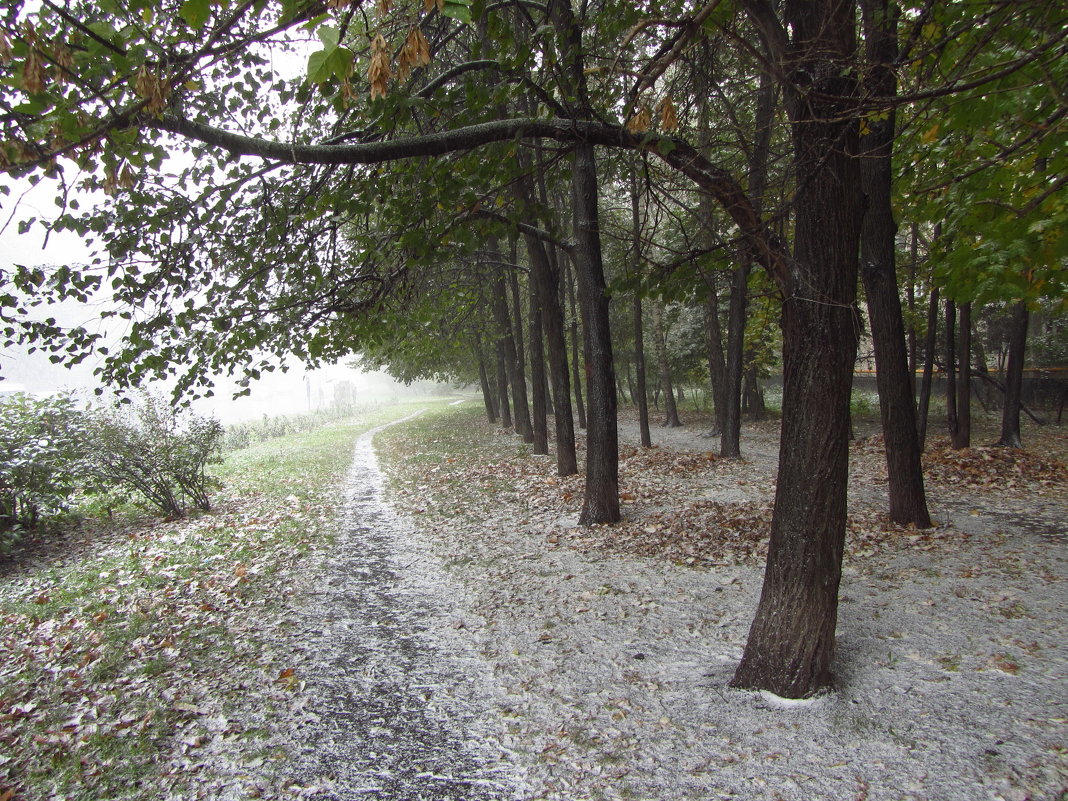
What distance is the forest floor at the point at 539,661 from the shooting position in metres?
3.36

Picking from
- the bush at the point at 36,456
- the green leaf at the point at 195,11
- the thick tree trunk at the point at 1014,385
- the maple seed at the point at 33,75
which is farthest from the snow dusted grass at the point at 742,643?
the bush at the point at 36,456

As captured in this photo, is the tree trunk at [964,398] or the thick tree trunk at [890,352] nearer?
the thick tree trunk at [890,352]

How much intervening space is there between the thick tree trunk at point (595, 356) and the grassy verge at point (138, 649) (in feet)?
13.8

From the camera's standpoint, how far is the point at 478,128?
373 cm

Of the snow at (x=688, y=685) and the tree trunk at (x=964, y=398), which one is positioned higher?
the tree trunk at (x=964, y=398)

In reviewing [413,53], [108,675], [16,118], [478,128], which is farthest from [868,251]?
[108,675]

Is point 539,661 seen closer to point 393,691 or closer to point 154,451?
point 393,691

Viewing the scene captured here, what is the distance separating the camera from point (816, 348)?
355cm

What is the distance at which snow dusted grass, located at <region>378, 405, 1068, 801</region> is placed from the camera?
3213 millimetres

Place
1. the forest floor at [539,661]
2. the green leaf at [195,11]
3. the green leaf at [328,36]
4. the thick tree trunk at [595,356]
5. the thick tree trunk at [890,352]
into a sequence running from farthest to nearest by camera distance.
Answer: the thick tree trunk at [595,356], the thick tree trunk at [890,352], the forest floor at [539,661], the green leaf at [195,11], the green leaf at [328,36]

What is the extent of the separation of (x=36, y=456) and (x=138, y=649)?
5.56 meters

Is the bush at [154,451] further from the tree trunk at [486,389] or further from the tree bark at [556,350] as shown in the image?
the tree trunk at [486,389]

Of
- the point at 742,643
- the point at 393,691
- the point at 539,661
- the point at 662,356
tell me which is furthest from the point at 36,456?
the point at 662,356

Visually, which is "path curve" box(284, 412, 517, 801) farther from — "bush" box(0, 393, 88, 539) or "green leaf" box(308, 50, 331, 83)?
"bush" box(0, 393, 88, 539)
